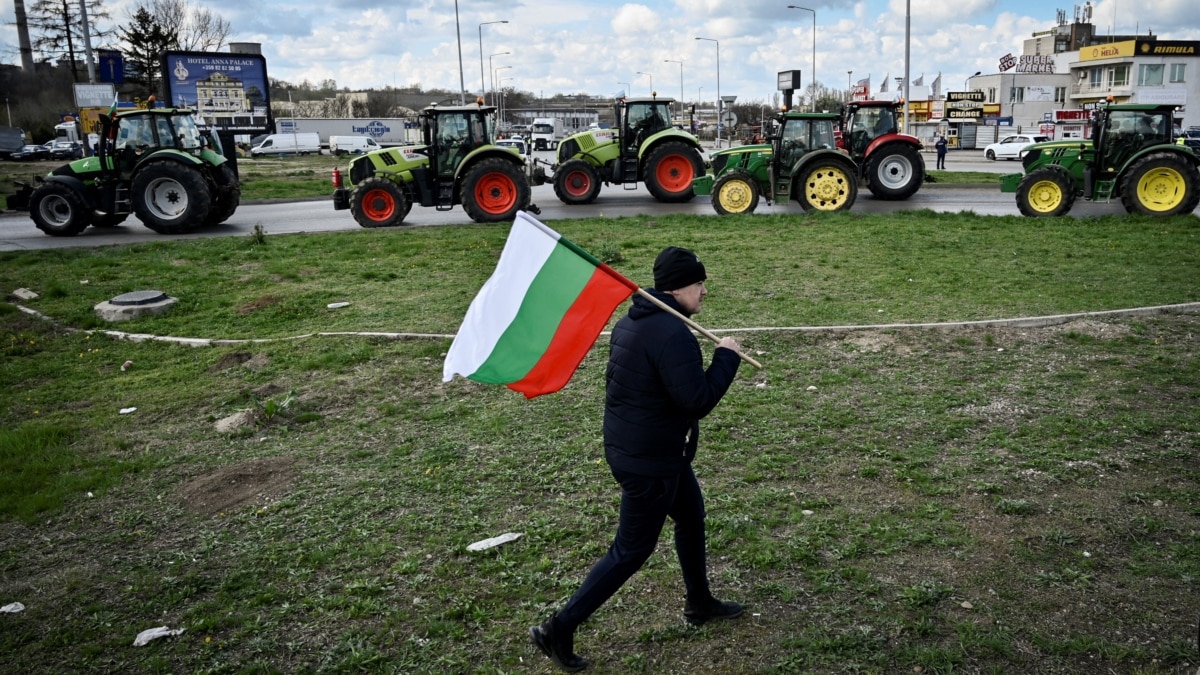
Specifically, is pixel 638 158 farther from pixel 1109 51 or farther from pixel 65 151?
pixel 1109 51

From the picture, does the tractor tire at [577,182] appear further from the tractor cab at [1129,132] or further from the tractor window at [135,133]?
the tractor cab at [1129,132]

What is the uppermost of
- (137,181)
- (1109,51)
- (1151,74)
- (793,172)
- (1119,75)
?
(1109,51)

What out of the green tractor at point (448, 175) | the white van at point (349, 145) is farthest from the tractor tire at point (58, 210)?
the white van at point (349, 145)

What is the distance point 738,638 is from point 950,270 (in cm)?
874

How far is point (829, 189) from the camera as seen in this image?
17938mm

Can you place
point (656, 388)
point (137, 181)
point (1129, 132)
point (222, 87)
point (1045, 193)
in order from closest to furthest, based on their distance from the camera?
point (656, 388) → point (1129, 132) → point (1045, 193) → point (137, 181) → point (222, 87)

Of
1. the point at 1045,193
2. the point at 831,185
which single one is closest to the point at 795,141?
the point at 831,185

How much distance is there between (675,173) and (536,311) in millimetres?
17754

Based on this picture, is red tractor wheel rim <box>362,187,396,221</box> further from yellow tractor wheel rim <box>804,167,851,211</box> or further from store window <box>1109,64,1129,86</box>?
store window <box>1109,64,1129,86</box>

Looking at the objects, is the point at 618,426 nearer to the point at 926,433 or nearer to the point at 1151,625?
the point at 1151,625

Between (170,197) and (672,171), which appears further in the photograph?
(672,171)

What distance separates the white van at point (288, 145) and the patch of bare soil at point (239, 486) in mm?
55398

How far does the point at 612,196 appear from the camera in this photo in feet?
78.3

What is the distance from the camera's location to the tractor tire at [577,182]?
843 inches
